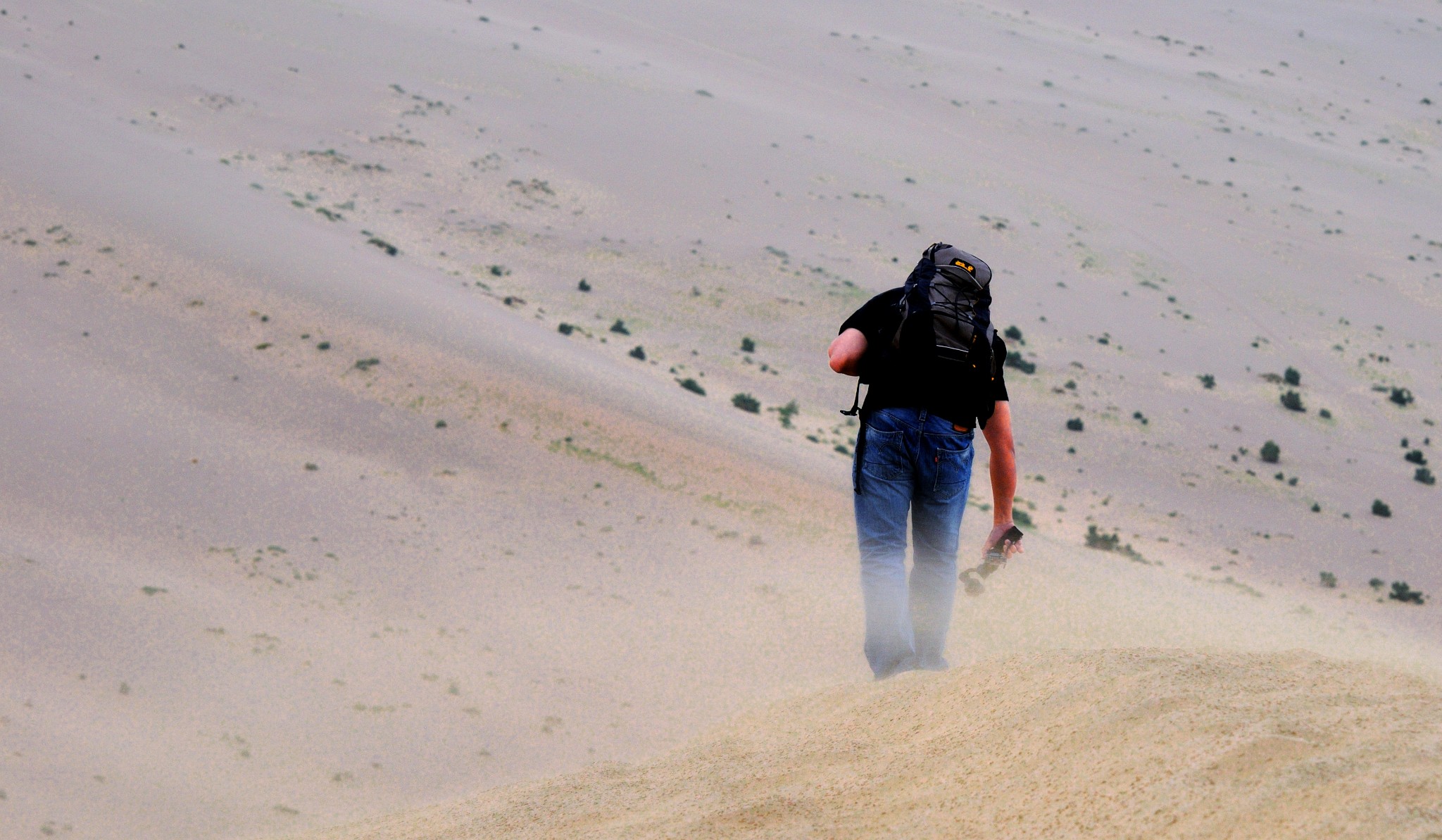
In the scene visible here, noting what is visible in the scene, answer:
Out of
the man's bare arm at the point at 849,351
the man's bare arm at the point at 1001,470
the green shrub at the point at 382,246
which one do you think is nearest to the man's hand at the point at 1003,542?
the man's bare arm at the point at 1001,470

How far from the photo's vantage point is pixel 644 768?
439 cm

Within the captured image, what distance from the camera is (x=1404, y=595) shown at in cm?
1447

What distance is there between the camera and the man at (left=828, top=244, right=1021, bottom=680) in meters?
4.22

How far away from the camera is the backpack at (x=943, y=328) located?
13.8 feet

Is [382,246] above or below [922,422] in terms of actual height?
below

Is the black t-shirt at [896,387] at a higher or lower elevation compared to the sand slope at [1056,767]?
higher

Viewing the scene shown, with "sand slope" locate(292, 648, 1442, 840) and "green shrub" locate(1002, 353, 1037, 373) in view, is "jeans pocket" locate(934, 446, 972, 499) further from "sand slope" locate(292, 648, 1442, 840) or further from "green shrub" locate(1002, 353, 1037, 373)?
"green shrub" locate(1002, 353, 1037, 373)

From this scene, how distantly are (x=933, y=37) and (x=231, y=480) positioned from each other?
49.5 metres

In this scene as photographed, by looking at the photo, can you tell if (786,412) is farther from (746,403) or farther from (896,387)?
(896,387)

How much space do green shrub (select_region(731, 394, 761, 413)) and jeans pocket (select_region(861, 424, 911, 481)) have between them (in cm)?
1262

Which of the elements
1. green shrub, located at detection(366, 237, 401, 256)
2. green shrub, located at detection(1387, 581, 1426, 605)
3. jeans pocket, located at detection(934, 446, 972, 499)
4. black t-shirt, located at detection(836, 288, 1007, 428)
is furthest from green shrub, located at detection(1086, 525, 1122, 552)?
green shrub, located at detection(366, 237, 401, 256)

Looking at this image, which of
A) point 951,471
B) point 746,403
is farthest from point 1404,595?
point 951,471

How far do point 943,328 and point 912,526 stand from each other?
2.22 feet

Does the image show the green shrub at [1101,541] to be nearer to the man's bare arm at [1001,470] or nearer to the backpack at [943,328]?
the man's bare arm at [1001,470]
